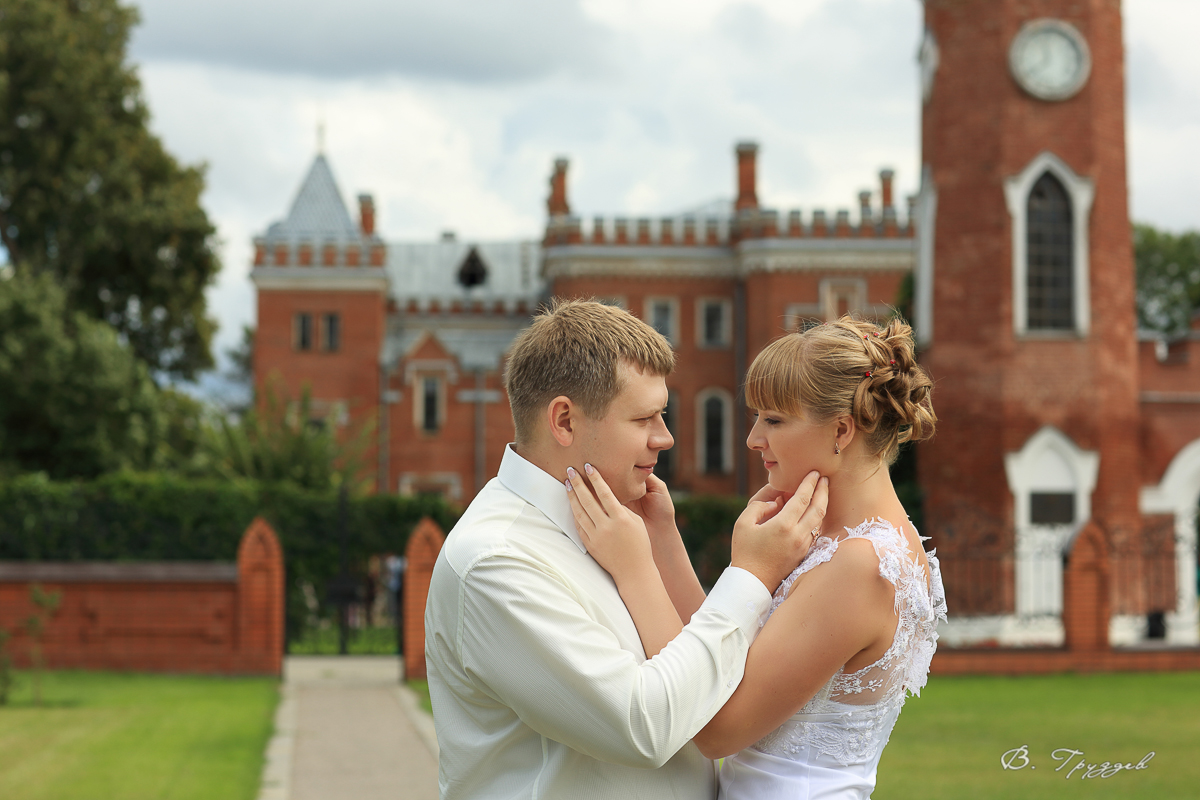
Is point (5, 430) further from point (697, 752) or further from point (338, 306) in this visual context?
point (697, 752)

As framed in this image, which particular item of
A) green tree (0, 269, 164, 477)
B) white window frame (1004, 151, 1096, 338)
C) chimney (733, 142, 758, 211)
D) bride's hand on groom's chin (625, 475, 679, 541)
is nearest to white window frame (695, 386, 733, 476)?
chimney (733, 142, 758, 211)

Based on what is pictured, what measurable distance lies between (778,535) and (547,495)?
474 mm

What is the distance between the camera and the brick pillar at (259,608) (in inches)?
622

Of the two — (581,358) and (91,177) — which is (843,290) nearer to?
(91,177)

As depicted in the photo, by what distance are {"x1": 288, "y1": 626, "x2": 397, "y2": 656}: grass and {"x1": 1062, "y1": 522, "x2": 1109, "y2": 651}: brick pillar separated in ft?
31.3

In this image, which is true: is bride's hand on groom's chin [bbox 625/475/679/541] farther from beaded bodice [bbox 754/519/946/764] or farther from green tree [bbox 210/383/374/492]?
green tree [bbox 210/383/374/492]

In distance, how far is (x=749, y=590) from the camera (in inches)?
94.3

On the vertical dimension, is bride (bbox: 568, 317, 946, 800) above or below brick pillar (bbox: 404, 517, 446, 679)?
above

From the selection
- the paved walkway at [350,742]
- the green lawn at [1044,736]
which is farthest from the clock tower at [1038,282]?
the paved walkway at [350,742]

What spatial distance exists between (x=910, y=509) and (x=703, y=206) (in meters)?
27.0

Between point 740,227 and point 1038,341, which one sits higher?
point 740,227

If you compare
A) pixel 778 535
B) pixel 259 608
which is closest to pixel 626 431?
pixel 778 535

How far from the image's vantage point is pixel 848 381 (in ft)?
8.52

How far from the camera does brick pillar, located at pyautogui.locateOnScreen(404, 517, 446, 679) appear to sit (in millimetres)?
15320
